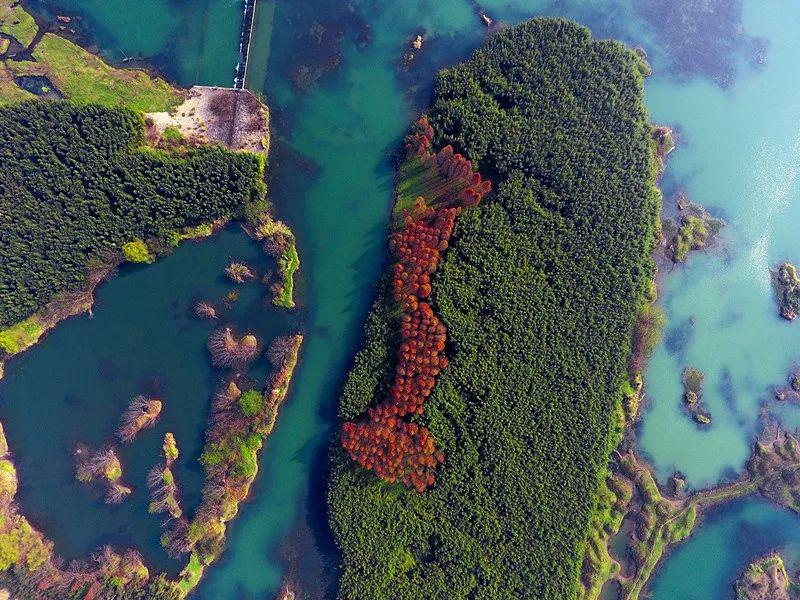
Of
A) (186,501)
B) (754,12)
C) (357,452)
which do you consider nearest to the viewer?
(357,452)

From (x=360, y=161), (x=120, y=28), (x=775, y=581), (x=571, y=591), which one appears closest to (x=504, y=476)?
(x=571, y=591)

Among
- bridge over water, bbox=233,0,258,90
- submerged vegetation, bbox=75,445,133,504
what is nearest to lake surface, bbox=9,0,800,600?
bridge over water, bbox=233,0,258,90

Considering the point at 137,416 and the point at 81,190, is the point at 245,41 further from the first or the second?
the point at 137,416

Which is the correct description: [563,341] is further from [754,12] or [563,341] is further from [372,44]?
[754,12]

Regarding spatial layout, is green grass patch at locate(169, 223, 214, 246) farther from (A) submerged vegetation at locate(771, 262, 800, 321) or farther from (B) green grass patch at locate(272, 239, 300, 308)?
(A) submerged vegetation at locate(771, 262, 800, 321)

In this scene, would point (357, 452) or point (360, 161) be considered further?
point (360, 161)

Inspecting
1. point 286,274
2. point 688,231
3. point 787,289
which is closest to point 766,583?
point 787,289

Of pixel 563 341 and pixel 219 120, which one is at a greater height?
pixel 219 120

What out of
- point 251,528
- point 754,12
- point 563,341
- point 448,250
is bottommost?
point 251,528
